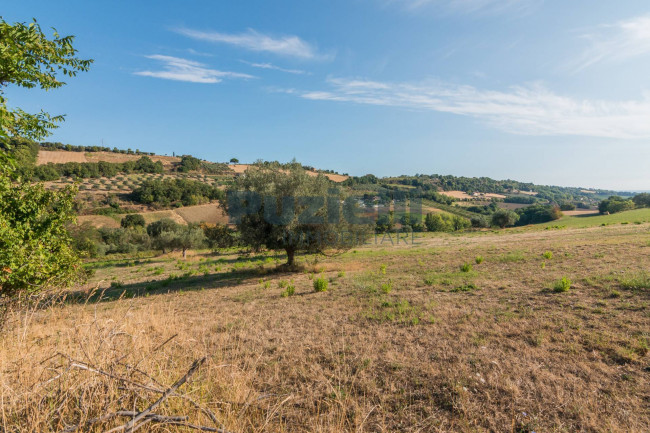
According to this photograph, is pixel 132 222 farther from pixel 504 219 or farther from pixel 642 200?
pixel 642 200

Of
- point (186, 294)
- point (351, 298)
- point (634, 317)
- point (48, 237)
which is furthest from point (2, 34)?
point (634, 317)

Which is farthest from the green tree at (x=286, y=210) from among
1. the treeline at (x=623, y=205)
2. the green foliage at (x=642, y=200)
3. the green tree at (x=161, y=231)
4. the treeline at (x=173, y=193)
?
the green foliage at (x=642, y=200)

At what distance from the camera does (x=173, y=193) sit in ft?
293

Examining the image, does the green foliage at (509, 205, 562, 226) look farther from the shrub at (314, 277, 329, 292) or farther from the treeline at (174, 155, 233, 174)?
the treeline at (174, 155, 233, 174)

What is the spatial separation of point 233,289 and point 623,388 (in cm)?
1338

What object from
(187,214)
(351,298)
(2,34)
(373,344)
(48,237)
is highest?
(2,34)

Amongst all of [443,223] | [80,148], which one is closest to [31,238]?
[443,223]

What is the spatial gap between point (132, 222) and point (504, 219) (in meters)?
102

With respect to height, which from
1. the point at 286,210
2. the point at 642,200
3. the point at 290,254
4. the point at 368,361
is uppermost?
the point at 642,200

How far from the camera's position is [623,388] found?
151 inches

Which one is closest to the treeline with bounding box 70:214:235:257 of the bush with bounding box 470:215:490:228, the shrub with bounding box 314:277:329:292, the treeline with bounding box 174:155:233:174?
the shrub with bounding box 314:277:329:292

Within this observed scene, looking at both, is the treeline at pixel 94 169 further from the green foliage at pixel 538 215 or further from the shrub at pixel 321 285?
the green foliage at pixel 538 215

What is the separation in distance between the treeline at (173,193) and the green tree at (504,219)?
8406 centimetres

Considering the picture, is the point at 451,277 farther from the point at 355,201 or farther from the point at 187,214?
the point at 187,214
